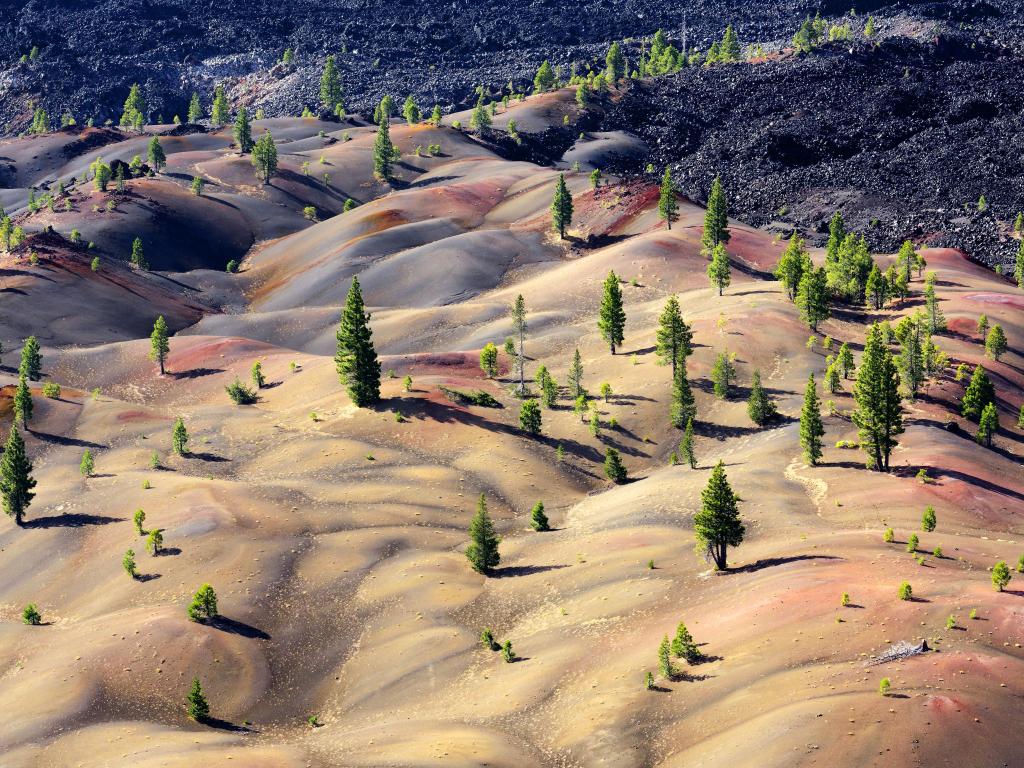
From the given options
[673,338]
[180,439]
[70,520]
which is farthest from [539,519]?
[70,520]

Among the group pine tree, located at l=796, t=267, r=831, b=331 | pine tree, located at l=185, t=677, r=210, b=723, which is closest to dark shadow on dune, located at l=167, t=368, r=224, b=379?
pine tree, located at l=796, t=267, r=831, b=331

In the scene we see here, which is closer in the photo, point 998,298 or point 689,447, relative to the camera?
point 689,447

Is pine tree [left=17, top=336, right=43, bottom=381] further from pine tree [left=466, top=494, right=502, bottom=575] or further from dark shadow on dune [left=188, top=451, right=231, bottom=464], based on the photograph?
pine tree [left=466, top=494, right=502, bottom=575]

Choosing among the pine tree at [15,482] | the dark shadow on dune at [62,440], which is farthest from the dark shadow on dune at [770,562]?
the dark shadow on dune at [62,440]

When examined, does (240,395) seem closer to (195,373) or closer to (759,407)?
(195,373)

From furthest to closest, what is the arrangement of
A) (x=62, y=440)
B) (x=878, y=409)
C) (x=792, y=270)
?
1. (x=792, y=270)
2. (x=62, y=440)
3. (x=878, y=409)

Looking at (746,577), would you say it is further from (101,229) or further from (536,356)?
(101,229)
